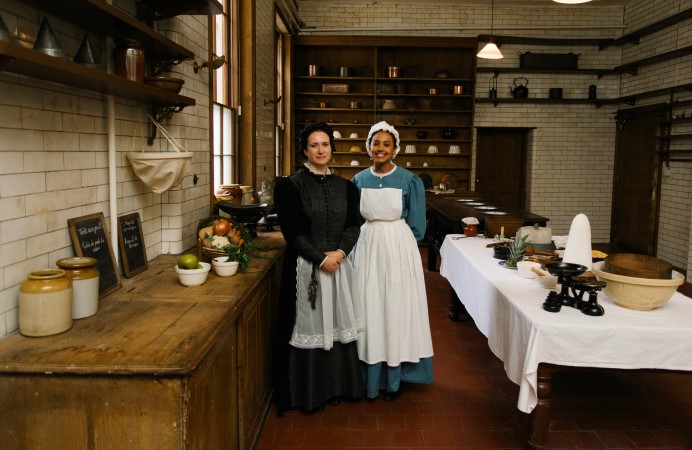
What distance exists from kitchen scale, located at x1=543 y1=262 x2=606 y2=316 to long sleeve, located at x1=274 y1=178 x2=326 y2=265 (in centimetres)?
122

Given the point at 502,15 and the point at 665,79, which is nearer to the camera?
the point at 665,79

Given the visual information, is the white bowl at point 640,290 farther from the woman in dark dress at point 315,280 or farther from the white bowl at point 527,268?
the woman in dark dress at point 315,280

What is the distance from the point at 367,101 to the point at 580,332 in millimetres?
8317

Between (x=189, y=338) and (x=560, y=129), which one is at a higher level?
(x=560, y=129)

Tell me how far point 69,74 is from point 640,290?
258 cm

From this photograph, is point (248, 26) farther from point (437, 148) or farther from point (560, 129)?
point (560, 129)

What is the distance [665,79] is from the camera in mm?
8891

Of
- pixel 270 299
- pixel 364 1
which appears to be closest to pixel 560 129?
pixel 364 1

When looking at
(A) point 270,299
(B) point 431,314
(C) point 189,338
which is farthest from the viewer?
(B) point 431,314

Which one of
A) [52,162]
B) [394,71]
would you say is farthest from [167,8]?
[394,71]

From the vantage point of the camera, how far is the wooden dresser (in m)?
1.77

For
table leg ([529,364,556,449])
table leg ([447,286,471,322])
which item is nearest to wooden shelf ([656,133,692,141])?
table leg ([447,286,471,322])

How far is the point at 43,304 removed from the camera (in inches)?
76.9

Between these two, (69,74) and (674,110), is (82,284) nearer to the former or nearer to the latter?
(69,74)
